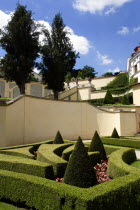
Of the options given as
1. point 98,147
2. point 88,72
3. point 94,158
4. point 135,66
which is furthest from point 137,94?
point 88,72

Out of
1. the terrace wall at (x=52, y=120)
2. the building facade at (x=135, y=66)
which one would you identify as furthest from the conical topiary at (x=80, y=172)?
the building facade at (x=135, y=66)

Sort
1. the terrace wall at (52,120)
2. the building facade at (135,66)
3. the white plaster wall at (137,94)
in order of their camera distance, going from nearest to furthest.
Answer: the terrace wall at (52,120) → the white plaster wall at (137,94) → the building facade at (135,66)

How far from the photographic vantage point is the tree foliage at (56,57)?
30.3 metres

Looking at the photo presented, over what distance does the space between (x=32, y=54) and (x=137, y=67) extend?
2080cm

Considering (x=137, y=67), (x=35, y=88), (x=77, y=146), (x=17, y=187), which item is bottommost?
(x=17, y=187)

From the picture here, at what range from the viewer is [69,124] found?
1816cm

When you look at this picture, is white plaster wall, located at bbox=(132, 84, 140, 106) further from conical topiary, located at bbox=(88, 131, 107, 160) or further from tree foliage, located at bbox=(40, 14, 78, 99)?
conical topiary, located at bbox=(88, 131, 107, 160)

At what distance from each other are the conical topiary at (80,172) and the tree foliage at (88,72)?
210 ft

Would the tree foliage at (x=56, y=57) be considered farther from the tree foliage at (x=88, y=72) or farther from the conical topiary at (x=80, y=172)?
the tree foliage at (x=88, y=72)

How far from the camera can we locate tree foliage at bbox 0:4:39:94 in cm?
2548

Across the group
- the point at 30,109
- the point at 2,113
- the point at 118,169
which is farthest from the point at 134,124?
the point at 118,169

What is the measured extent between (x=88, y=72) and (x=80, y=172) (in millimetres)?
66588

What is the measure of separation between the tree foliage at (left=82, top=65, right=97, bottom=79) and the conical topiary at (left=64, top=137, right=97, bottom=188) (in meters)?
64.0

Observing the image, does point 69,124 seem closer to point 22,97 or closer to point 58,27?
point 22,97
